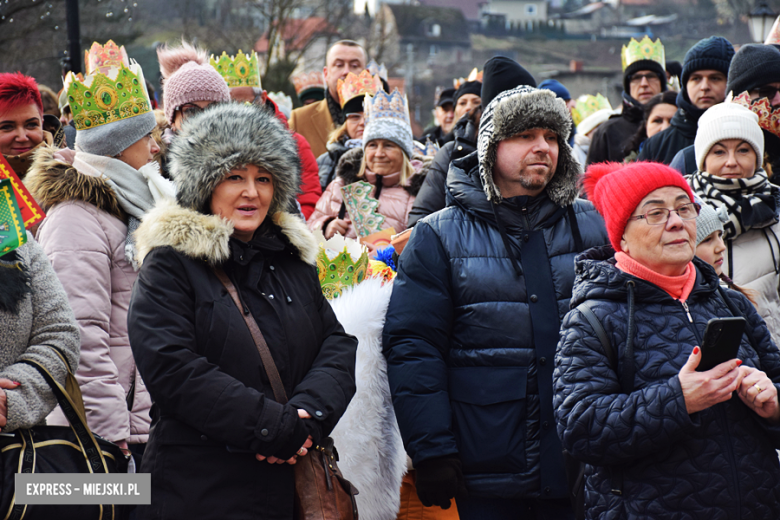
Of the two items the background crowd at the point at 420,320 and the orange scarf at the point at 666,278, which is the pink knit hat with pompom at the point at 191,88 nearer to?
the background crowd at the point at 420,320

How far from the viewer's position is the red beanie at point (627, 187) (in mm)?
2709

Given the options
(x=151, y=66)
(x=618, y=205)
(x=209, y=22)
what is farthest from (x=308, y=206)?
(x=209, y=22)

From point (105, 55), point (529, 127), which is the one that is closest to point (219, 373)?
point (529, 127)

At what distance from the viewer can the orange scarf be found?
262 cm

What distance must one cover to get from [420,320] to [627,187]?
0.92 meters

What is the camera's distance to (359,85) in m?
6.62

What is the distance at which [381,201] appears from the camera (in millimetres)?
5348

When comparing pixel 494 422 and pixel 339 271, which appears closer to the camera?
pixel 494 422

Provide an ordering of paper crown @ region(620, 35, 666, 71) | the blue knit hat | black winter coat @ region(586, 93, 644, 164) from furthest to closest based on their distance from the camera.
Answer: paper crown @ region(620, 35, 666, 71)
black winter coat @ region(586, 93, 644, 164)
the blue knit hat

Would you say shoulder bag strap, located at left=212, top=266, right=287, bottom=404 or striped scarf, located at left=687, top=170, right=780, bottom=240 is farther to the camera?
striped scarf, located at left=687, top=170, right=780, bottom=240

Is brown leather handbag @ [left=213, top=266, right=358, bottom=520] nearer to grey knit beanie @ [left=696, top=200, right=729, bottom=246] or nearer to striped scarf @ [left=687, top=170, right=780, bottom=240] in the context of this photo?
grey knit beanie @ [left=696, top=200, right=729, bottom=246]

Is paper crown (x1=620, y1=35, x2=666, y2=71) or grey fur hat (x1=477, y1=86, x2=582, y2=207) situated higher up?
paper crown (x1=620, y1=35, x2=666, y2=71)

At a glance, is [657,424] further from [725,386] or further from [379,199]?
[379,199]

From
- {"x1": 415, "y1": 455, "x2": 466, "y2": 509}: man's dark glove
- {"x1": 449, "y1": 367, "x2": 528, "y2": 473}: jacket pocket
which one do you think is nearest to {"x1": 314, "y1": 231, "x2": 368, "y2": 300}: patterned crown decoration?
{"x1": 449, "y1": 367, "x2": 528, "y2": 473}: jacket pocket
